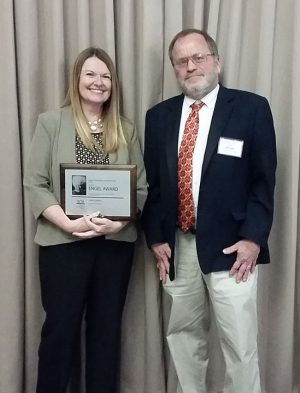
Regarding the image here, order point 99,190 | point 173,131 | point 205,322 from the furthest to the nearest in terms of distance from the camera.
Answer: point 205,322 → point 173,131 → point 99,190

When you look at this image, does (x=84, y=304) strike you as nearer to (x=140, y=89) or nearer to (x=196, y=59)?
(x=140, y=89)

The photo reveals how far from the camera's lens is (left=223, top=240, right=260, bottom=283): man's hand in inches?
67.6

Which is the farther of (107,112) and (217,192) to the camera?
(107,112)

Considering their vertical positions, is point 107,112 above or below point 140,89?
below

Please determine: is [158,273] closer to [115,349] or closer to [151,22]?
[115,349]

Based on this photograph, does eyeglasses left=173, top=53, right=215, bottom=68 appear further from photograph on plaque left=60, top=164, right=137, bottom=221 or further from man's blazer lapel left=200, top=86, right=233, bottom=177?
photograph on plaque left=60, top=164, right=137, bottom=221

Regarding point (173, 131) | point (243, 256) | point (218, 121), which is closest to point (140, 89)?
point (173, 131)

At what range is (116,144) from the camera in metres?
1.79

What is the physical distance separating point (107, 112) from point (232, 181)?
1.86ft

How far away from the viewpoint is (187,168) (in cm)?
174

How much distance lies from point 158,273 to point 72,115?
777 mm

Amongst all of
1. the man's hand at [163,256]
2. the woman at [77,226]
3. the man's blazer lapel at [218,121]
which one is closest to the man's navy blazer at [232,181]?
the man's blazer lapel at [218,121]

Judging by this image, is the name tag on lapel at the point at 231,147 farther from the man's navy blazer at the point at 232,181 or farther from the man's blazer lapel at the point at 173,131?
the man's blazer lapel at the point at 173,131

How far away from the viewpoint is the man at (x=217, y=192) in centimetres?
170
